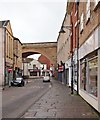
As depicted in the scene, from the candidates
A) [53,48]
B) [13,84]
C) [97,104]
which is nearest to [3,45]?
[13,84]

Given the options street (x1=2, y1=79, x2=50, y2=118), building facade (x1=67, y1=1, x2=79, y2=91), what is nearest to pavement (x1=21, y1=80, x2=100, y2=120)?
street (x1=2, y1=79, x2=50, y2=118)

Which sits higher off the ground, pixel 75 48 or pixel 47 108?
pixel 75 48

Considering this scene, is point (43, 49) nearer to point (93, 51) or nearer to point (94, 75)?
point (94, 75)

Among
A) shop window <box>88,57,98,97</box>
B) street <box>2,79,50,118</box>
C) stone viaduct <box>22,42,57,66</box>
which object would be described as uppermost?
stone viaduct <box>22,42,57,66</box>

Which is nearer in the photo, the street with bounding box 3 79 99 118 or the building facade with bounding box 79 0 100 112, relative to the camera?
the street with bounding box 3 79 99 118

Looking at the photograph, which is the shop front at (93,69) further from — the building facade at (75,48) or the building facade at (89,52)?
the building facade at (75,48)

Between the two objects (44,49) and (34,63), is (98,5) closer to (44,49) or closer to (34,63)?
(44,49)

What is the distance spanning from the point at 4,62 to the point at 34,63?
84.0 meters

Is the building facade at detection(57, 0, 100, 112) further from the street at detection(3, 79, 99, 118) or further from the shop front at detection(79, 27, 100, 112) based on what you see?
the street at detection(3, 79, 99, 118)

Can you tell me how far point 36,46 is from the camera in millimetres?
77000

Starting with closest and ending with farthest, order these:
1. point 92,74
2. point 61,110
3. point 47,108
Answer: point 61,110 → point 47,108 → point 92,74

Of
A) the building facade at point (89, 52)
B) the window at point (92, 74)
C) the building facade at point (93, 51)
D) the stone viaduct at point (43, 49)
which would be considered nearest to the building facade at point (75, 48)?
the building facade at point (89, 52)

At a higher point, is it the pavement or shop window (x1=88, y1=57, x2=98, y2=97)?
shop window (x1=88, y1=57, x2=98, y2=97)

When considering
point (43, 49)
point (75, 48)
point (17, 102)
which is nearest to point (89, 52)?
point (17, 102)
